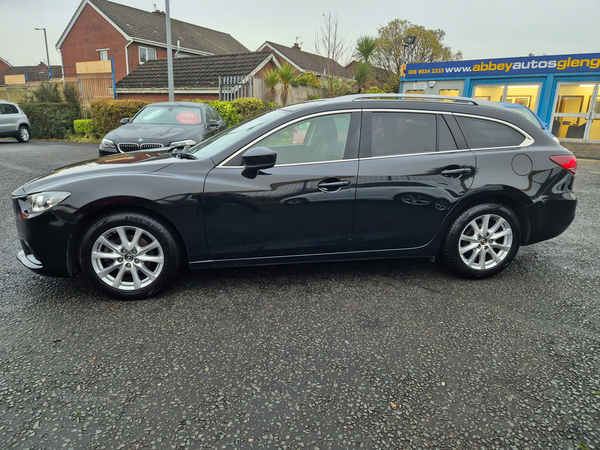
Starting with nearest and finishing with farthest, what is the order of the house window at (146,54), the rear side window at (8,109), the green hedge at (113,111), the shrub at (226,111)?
the shrub at (226,111)
the rear side window at (8,109)
the green hedge at (113,111)
the house window at (146,54)

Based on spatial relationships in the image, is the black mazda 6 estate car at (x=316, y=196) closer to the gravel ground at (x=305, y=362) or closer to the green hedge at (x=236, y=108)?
the gravel ground at (x=305, y=362)

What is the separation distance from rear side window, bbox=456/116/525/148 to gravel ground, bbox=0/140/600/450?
4.07 feet

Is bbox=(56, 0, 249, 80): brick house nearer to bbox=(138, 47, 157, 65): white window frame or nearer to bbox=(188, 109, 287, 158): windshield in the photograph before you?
bbox=(138, 47, 157, 65): white window frame

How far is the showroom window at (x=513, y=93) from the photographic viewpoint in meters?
19.0

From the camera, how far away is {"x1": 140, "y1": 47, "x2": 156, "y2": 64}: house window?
107ft

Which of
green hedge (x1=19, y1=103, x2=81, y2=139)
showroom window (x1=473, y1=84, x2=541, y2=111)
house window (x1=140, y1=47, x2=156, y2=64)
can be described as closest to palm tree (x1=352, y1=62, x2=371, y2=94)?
showroom window (x1=473, y1=84, x2=541, y2=111)

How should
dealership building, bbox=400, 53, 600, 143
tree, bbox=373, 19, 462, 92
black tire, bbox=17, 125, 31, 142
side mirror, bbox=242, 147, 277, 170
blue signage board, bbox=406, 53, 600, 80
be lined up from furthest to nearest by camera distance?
1. tree, bbox=373, 19, 462, 92
2. dealership building, bbox=400, 53, 600, 143
3. blue signage board, bbox=406, 53, 600, 80
4. black tire, bbox=17, 125, 31, 142
5. side mirror, bbox=242, 147, 277, 170

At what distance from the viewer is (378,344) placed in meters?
2.81

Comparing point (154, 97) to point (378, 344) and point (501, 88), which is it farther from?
point (378, 344)

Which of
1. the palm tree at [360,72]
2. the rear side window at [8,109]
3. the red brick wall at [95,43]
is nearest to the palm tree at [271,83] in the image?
the palm tree at [360,72]

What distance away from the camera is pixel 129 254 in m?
3.31

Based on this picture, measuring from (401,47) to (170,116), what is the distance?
3140 cm

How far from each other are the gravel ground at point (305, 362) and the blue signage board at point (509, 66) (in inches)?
691

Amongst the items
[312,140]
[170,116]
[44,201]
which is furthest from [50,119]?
[312,140]
